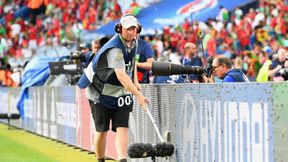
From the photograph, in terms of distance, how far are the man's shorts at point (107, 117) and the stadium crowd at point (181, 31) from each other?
66.6 inches

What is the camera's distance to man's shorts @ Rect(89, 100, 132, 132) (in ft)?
32.5

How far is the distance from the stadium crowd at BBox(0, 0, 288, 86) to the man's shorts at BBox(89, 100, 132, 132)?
1.69 meters

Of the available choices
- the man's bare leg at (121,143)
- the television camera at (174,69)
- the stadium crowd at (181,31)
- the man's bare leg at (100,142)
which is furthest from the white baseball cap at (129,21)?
the stadium crowd at (181,31)

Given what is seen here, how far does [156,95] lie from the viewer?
10523 mm

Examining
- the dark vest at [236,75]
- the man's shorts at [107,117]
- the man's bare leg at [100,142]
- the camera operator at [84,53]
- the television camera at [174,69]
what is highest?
the camera operator at [84,53]

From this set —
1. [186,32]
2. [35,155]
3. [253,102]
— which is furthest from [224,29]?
[253,102]

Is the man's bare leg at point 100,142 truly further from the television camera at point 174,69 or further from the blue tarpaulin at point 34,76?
the blue tarpaulin at point 34,76

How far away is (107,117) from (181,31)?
18222 millimetres

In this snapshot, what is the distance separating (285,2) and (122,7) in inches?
426

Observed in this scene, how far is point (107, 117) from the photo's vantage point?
1005cm

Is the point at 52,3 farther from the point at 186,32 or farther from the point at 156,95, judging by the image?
the point at 156,95

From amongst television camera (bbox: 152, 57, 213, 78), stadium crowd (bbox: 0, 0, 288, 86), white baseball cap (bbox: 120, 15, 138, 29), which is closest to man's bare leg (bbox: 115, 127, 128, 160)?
television camera (bbox: 152, 57, 213, 78)

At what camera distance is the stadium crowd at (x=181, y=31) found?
65.6 feet

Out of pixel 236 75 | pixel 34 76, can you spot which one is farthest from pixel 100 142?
pixel 34 76
